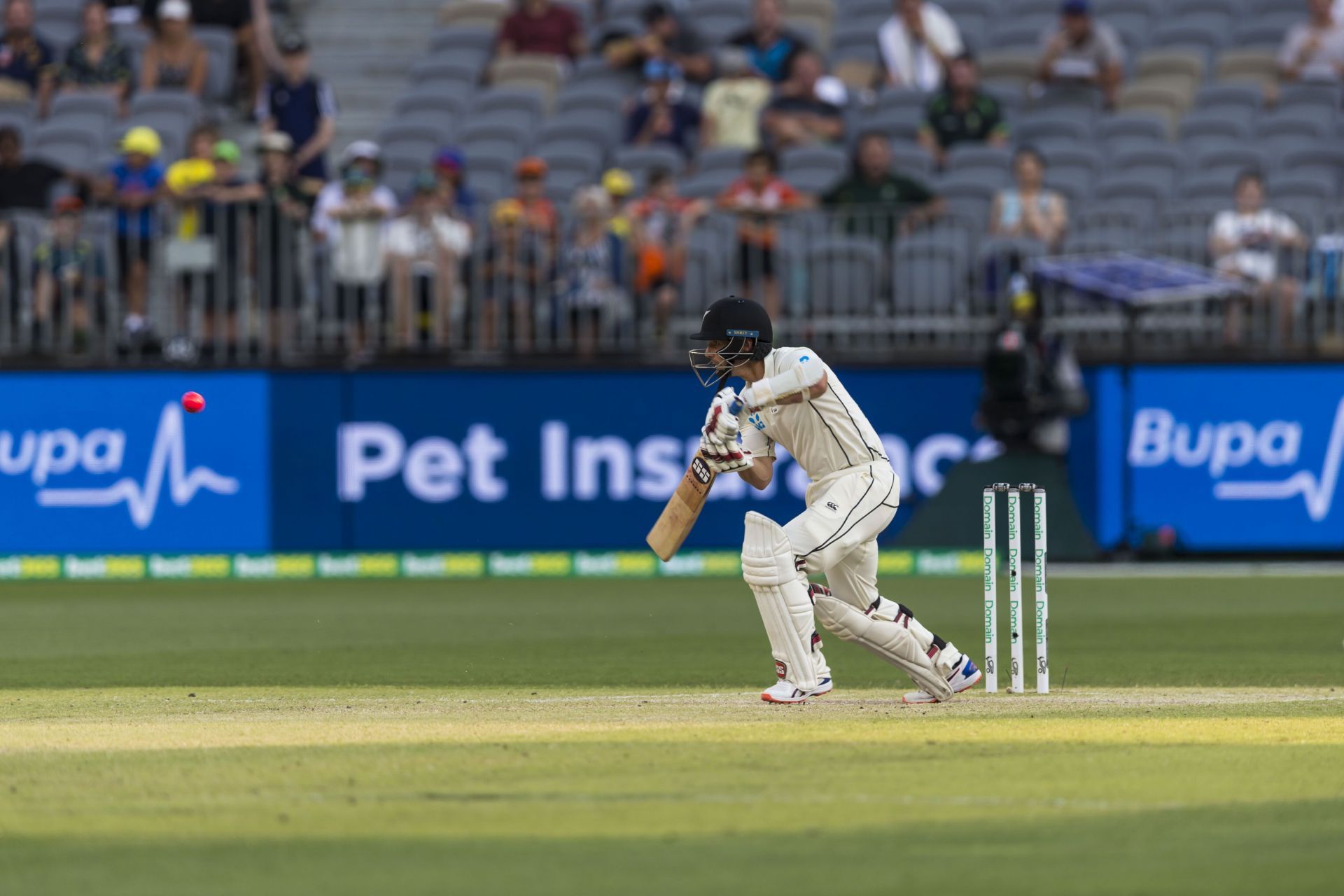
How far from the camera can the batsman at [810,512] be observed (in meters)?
8.68

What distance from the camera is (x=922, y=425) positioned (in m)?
17.7

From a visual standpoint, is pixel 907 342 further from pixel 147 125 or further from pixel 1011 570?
pixel 1011 570

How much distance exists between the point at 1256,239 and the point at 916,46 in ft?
13.1

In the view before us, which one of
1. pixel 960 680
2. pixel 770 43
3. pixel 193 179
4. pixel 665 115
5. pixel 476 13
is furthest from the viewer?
pixel 476 13

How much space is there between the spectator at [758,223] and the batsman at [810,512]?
8.37 m

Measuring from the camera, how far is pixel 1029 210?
17.7 meters

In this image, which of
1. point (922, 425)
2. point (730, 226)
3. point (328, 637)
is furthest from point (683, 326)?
point (328, 637)

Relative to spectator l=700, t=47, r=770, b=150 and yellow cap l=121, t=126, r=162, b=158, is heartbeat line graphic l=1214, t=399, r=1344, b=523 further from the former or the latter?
yellow cap l=121, t=126, r=162, b=158

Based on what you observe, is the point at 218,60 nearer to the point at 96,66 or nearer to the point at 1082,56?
the point at 96,66

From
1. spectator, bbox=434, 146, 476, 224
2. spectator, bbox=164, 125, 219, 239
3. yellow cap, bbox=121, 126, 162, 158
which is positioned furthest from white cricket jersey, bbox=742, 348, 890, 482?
yellow cap, bbox=121, 126, 162, 158

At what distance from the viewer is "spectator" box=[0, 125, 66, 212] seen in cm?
1830

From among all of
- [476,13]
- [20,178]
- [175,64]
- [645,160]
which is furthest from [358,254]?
[476,13]

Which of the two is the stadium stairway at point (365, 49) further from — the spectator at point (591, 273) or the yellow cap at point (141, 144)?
the spectator at point (591, 273)

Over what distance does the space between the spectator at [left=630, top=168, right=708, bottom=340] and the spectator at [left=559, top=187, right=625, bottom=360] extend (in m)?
0.15
